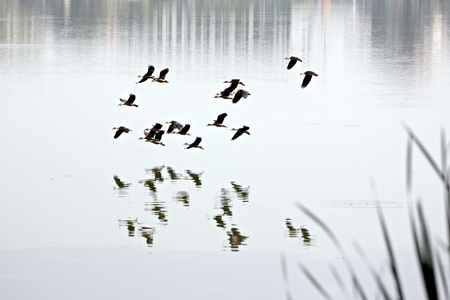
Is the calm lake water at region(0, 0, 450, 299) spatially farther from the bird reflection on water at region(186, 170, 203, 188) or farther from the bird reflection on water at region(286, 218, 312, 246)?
the bird reflection on water at region(186, 170, 203, 188)

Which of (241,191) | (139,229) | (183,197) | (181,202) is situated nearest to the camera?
(139,229)

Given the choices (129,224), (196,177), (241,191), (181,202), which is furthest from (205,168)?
(129,224)

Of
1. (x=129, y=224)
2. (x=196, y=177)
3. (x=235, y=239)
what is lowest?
(x=235, y=239)

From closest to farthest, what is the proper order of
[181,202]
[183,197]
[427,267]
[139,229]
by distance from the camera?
[427,267] < [139,229] < [181,202] < [183,197]

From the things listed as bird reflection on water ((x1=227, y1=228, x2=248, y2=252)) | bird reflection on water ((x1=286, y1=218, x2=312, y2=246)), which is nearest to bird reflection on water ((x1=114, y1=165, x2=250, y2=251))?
bird reflection on water ((x1=227, y1=228, x2=248, y2=252))

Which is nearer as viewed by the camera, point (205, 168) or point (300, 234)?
point (300, 234)

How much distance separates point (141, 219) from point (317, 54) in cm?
3770

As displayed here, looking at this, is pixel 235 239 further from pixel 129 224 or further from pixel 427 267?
pixel 427 267

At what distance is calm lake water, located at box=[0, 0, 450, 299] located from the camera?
15.2 m

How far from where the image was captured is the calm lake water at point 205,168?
49.9 ft

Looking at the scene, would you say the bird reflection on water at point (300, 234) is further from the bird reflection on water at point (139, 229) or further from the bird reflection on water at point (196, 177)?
the bird reflection on water at point (196, 177)

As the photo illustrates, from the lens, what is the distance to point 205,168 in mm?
23656

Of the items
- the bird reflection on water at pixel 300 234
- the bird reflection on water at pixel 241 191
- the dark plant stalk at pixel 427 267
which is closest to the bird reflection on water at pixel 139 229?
the bird reflection on water at pixel 300 234

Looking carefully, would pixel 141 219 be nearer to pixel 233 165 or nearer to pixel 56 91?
pixel 233 165
